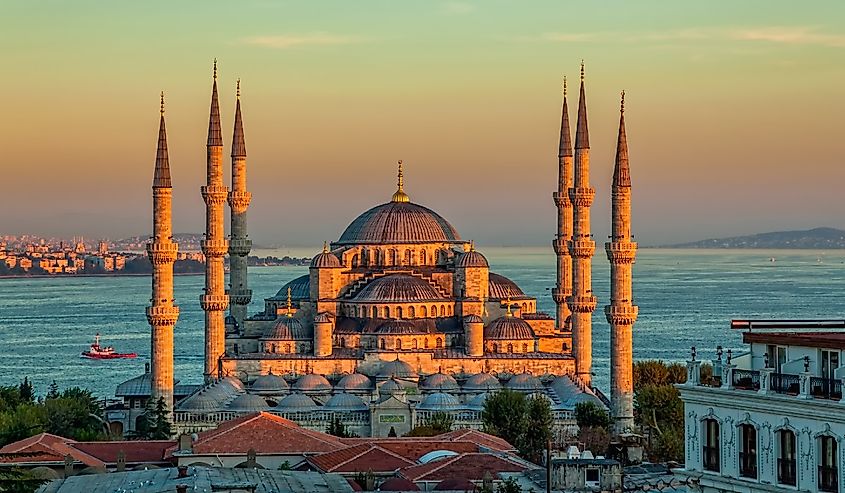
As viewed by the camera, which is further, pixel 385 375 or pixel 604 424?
pixel 385 375

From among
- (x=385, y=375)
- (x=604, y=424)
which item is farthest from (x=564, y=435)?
(x=385, y=375)

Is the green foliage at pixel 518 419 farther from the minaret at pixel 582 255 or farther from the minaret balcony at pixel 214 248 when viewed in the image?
the minaret balcony at pixel 214 248

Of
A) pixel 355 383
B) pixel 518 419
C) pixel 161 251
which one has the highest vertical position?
pixel 161 251

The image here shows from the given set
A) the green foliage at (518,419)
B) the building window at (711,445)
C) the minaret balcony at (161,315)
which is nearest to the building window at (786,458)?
the building window at (711,445)

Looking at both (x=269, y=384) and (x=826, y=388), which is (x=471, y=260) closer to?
(x=269, y=384)

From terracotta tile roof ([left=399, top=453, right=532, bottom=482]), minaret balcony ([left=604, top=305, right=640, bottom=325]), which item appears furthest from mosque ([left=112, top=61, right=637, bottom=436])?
terracotta tile roof ([left=399, top=453, right=532, bottom=482])

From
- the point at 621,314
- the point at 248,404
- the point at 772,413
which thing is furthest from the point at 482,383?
the point at 772,413

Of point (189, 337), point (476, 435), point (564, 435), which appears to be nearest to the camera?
point (476, 435)

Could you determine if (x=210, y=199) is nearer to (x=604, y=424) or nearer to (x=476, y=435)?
(x=604, y=424)
